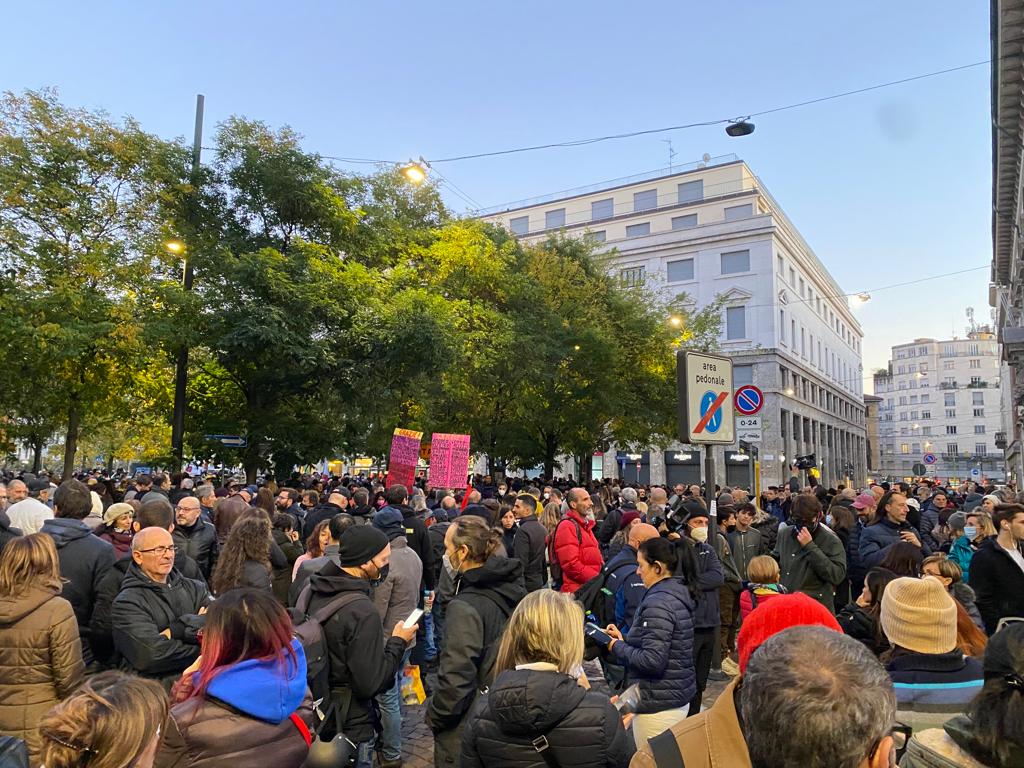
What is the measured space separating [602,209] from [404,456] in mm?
49061

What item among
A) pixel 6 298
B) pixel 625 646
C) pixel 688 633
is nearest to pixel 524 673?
pixel 625 646

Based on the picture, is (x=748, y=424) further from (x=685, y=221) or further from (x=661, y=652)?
(x=685, y=221)

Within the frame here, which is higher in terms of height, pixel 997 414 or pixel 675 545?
pixel 997 414

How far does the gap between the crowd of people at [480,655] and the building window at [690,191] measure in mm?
51611

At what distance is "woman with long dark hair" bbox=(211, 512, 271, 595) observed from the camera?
15.5 ft

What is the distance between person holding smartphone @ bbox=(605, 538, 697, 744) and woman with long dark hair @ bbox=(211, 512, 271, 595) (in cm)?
242

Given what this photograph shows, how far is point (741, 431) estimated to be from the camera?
462 inches

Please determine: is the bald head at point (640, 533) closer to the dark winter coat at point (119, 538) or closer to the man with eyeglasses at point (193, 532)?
the man with eyeglasses at point (193, 532)

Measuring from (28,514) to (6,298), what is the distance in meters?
9.79

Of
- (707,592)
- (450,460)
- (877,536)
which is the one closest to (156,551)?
(707,592)

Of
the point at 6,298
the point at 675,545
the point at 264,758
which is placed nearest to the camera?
the point at 264,758

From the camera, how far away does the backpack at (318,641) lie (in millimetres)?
3449

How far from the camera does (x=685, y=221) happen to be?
179 feet

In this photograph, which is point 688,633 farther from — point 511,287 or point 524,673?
point 511,287
